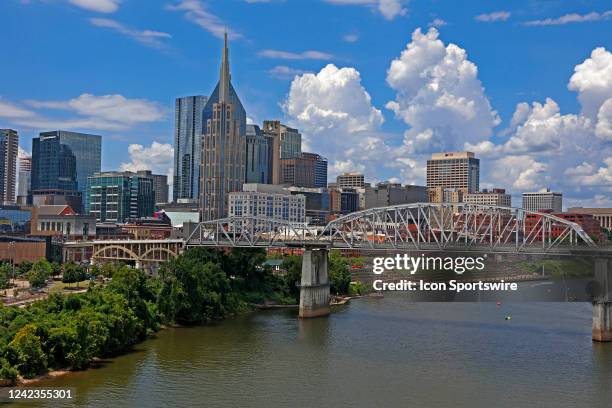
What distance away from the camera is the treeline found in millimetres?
58594

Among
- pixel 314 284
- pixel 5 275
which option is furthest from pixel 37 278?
pixel 314 284

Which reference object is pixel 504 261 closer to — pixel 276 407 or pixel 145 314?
pixel 145 314

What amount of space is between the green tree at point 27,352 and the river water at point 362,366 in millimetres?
1903

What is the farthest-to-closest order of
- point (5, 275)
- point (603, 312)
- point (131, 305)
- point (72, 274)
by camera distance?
point (72, 274), point (5, 275), point (603, 312), point (131, 305)

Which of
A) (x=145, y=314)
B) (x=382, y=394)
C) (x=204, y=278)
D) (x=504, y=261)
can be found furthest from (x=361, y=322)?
(x=504, y=261)

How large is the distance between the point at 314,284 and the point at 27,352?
52521mm

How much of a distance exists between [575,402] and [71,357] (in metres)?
38.2

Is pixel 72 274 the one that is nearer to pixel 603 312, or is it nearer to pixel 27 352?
pixel 27 352

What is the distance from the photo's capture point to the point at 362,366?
217 ft

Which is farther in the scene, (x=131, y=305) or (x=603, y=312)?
(x=603, y=312)

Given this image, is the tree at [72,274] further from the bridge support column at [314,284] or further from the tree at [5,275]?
the bridge support column at [314,284]

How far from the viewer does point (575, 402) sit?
182 feet

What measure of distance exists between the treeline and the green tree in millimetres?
70

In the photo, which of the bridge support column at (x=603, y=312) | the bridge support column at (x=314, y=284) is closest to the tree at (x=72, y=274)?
the bridge support column at (x=314, y=284)
